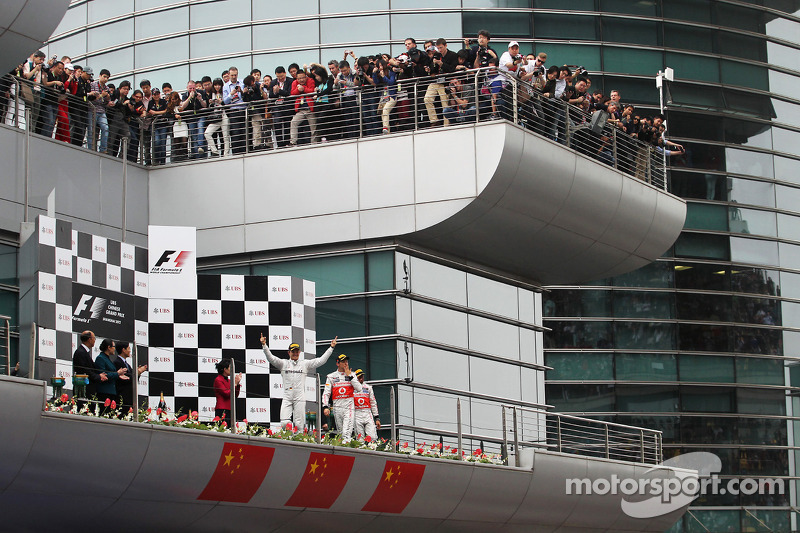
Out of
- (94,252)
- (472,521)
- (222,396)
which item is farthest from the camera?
(472,521)

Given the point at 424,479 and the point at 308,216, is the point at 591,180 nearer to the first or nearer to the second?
the point at 308,216

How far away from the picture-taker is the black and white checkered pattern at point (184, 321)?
19.6m

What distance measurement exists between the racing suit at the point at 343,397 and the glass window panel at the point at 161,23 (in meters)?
17.5

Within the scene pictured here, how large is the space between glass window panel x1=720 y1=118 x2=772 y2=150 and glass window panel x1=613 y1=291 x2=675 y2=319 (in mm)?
5878

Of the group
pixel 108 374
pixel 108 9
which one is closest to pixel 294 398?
pixel 108 374

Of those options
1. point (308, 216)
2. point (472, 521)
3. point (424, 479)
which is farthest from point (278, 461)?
point (308, 216)

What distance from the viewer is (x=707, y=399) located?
40.7 meters

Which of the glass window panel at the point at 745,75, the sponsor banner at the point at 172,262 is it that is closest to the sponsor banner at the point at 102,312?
the sponsor banner at the point at 172,262

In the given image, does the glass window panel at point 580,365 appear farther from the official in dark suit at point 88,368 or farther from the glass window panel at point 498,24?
the official in dark suit at point 88,368

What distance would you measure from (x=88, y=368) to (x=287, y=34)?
1979 cm

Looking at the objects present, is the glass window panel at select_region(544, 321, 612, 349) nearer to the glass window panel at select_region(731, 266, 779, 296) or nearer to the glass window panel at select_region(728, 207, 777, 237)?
the glass window panel at select_region(731, 266, 779, 296)

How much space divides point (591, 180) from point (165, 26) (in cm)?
1461

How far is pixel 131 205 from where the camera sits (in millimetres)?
27828

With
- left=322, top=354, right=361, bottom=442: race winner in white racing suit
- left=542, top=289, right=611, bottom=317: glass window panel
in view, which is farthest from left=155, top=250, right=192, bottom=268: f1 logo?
left=542, top=289, right=611, bottom=317: glass window panel
